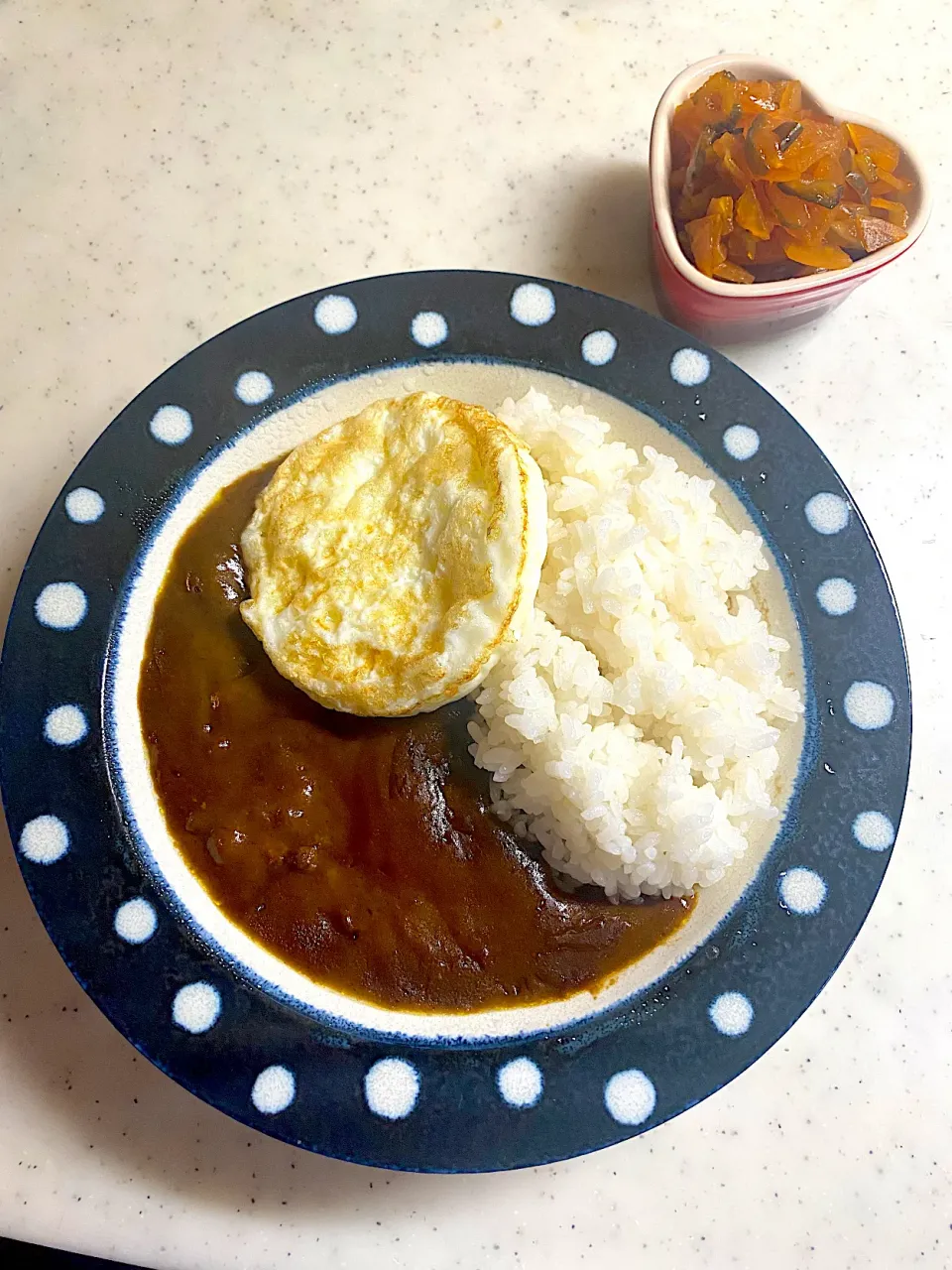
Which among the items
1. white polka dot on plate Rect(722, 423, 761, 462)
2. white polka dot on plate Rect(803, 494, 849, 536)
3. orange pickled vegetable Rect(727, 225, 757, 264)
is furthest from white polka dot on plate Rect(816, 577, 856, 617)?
orange pickled vegetable Rect(727, 225, 757, 264)

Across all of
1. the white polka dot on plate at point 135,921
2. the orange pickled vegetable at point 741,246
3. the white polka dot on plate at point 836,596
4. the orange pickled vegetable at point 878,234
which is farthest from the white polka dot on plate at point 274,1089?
the orange pickled vegetable at point 878,234

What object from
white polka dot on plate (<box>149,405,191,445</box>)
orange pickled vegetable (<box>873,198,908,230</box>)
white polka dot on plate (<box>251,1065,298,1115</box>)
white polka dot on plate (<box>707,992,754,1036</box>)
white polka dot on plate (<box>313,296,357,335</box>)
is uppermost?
orange pickled vegetable (<box>873,198,908,230</box>)

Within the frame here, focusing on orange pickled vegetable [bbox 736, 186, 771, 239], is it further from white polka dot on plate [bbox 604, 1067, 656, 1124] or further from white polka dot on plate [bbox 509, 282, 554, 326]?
white polka dot on plate [bbox 604, 1067, 656, 1124]

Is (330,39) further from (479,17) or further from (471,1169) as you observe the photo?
(471,1169)

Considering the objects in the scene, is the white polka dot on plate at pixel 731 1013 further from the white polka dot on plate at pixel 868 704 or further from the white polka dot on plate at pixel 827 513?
the white polka dot on plate at pixel 827 513

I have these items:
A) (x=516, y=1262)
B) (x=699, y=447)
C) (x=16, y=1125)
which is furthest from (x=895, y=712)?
(x=16, y=1125)

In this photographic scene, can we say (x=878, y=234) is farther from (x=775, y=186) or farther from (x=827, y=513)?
(x=827, y=513)

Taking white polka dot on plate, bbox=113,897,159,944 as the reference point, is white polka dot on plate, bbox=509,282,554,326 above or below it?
above
